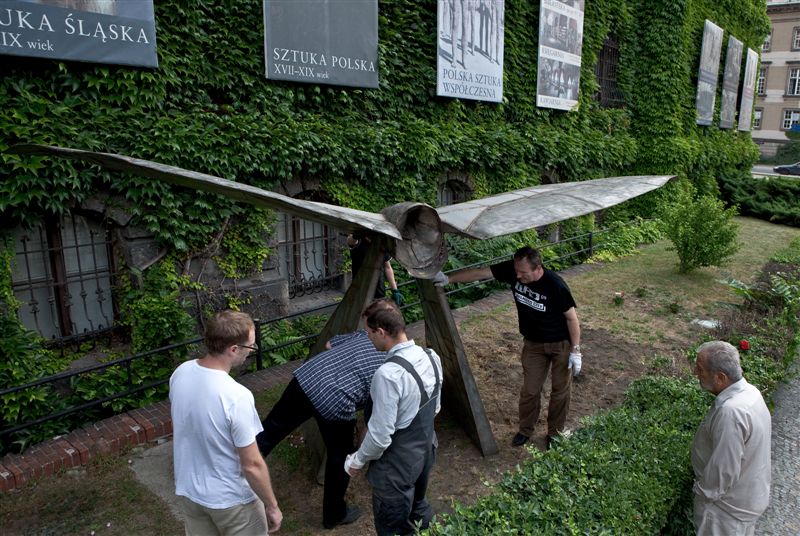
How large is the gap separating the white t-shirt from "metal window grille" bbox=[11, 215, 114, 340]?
4.12m

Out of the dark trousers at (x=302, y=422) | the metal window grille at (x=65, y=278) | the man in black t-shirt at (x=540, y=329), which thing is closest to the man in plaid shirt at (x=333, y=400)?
the dark trousers at (x=302, y=422)

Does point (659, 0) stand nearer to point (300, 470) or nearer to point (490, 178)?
point (490, 178)

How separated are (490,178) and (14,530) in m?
9.52

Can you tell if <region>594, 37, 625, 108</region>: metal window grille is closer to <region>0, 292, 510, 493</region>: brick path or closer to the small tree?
the small tree

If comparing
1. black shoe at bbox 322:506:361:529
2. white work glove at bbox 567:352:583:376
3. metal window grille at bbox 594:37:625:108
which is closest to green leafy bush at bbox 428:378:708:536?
white work glove at bbox 567:352:583:376

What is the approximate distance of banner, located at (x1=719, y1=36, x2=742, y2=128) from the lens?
65.4 feet

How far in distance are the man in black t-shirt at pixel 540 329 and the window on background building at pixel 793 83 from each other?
60658mm

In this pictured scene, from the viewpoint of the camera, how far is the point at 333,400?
3562mm

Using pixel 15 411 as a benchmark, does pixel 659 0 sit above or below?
above

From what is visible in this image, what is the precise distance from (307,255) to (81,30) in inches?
168

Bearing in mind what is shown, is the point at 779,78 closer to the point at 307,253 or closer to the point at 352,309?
the point at 307,253

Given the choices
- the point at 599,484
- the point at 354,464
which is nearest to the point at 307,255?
the point at 354,464

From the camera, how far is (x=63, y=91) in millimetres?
5859

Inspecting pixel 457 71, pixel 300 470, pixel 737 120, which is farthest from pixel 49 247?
pixel 737 120
